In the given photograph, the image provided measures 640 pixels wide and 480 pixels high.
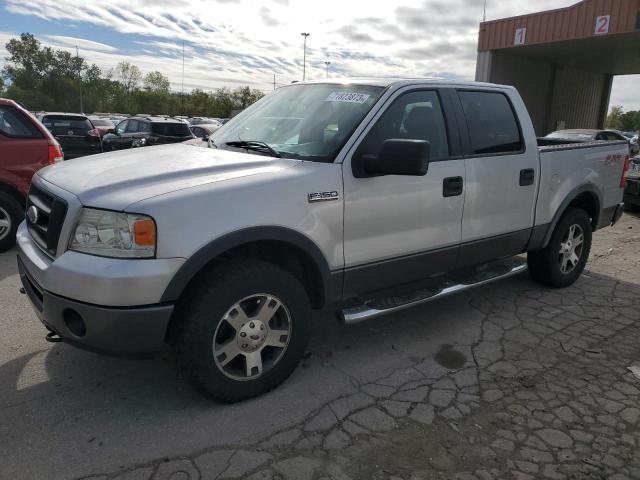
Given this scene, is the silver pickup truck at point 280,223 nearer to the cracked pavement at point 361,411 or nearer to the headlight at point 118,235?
the headlight at point 118,235

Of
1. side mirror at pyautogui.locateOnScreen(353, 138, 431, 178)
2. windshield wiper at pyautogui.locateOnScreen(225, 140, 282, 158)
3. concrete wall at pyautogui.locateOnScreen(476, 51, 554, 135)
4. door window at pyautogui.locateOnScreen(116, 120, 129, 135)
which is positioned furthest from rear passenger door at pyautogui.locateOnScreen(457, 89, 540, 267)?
concrete wall at pyautogui.locateOnScreen(476, 51, 554, 135)

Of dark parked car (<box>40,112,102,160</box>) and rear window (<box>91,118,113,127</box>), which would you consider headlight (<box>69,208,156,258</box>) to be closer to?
dark parked car (<box>40,112,102,160</box>)

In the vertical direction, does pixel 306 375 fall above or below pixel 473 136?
below

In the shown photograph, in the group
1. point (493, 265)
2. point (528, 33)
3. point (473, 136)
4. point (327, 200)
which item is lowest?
point (493, 265)

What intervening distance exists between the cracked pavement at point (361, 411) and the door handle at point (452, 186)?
115 cm

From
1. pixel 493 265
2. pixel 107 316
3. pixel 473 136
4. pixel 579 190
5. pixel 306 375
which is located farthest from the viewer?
pixel 579 190

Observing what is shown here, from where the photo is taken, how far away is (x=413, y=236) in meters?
3.61

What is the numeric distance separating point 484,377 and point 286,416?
140 cm

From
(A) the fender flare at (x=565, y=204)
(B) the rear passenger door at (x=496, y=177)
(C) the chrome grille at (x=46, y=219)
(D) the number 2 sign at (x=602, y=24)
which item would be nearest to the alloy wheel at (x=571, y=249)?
(A) the fender flare at (x=565, y=204)

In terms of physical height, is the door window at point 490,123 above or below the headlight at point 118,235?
above

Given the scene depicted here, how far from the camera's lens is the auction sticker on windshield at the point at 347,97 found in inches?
138

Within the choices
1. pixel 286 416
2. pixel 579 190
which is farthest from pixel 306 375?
pixel 579 190

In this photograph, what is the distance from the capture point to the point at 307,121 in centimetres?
356

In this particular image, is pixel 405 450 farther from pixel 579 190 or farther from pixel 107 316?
pixel 579 190
